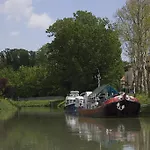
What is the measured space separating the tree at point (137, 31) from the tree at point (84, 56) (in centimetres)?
1472

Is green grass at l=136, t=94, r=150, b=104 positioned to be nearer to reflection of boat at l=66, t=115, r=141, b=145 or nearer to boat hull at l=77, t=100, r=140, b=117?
boat hull at l=77, t=100, r=140, b=117

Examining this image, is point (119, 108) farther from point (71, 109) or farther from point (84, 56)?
point (84, 56)

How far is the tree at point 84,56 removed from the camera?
64.6 m

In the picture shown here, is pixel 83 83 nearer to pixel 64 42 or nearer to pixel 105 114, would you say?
pixel 64 42

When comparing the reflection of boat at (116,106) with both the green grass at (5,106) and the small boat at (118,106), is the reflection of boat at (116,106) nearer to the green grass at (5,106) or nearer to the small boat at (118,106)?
the small boat at (118,106)

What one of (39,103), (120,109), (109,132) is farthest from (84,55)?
(109,132)

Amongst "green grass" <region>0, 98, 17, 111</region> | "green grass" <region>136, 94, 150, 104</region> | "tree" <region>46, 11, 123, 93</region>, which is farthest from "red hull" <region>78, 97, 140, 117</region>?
"green grass" <region>0, 98, 17, 111</region>

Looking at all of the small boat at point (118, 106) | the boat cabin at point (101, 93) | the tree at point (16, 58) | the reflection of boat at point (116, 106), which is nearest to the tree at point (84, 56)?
the boat cabin at point (101, 93)

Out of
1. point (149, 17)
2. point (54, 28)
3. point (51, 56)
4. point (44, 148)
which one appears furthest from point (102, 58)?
point (44, 148)

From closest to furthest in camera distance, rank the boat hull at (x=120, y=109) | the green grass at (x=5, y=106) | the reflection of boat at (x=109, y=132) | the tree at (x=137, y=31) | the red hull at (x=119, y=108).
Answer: the reflection of boat at (x=109, y=132) → the red hull at (x=119, y=108) → the boat hull at (x=120, y=109) → the tree at (x=137, y=31) → the green grass at (x=5, y=106)

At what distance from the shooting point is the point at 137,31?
46.6 m

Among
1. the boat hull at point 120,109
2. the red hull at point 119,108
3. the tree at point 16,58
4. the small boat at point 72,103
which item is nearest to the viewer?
the red hull at point 119,108

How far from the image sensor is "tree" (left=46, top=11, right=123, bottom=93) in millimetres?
64619

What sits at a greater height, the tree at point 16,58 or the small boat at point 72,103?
the tree at point 16,58
